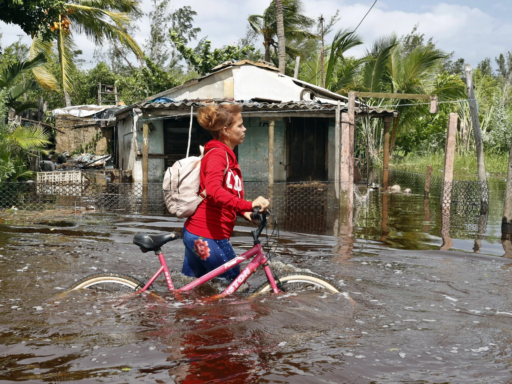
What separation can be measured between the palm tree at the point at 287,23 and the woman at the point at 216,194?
22490mm

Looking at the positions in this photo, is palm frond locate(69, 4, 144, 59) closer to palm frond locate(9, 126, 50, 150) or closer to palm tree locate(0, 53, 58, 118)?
palm tree locate(0, 53, 58, 118)

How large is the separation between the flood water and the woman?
0.33 metres

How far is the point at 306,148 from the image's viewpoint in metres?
18.8

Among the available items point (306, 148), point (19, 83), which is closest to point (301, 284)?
point (306, 148)

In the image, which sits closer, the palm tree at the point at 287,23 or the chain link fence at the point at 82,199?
the chain link fence at the point at 82,199

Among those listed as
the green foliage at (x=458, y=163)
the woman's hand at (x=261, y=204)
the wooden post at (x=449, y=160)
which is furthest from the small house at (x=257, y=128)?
the woman's hand at (x=261, y=204)

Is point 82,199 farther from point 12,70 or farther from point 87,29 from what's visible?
point 87,29

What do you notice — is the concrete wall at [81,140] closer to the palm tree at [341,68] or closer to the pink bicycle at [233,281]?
the palm tree at [341,68]

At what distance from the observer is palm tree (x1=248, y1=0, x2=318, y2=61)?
2506 centimetres

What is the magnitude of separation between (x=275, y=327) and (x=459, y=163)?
25232mm

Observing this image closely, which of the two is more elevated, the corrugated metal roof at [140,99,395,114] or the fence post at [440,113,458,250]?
the corrugated metal roof at [140,99,395,114]

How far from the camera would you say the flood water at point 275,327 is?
3.13 m

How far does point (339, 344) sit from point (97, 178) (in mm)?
15256

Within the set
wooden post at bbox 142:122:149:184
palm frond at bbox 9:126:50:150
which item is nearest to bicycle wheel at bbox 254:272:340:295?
palm frond at bbox 9:126:50:150
